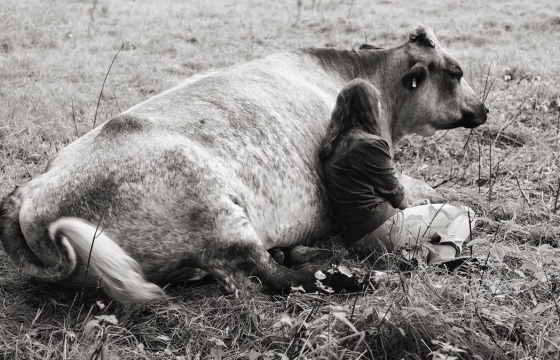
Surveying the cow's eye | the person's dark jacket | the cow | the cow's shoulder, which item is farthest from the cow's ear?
the cow's shoulder

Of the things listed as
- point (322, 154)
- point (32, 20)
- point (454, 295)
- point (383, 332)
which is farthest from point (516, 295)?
point (32, 20)

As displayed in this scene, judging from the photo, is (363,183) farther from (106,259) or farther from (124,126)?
(106,259)

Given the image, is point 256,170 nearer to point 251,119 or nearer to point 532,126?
Result: point 251,119

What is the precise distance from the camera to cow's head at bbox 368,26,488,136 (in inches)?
205

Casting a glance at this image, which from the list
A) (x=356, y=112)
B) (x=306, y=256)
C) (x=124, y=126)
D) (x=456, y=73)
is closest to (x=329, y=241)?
(x=306, y=256)

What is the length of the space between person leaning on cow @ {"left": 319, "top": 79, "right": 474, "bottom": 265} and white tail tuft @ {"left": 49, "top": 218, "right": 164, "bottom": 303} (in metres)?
1.40

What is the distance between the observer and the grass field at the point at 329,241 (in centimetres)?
303

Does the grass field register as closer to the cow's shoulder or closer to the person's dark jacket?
the person's dark jacket

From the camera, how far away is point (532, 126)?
6.12 m

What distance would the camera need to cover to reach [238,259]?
11.6 ft

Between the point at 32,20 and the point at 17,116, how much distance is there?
354cm

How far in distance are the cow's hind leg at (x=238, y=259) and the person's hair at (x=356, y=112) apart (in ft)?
2.99

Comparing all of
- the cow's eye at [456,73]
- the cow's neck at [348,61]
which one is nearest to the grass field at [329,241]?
the cow's eye at [456,73]

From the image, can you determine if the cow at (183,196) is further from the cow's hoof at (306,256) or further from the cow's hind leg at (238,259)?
the cow's hoof at (306,256)
